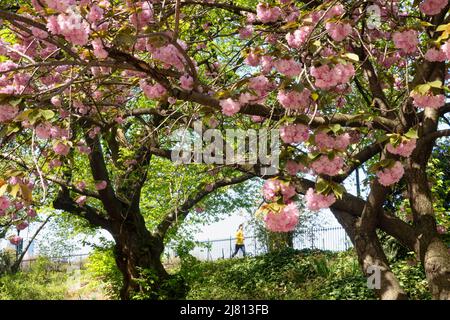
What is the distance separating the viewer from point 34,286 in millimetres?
14312

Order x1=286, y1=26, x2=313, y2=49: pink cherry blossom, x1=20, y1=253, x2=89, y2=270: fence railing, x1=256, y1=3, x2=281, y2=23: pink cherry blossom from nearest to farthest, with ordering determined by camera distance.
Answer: x1=286, y1=26, x2=313, y2=49: pink cherry blossom → x1=256, y1=3, x2=281, y2=23: pink cherry blossom → x1=20, y1=253, x2=89, y2=270: fence railing

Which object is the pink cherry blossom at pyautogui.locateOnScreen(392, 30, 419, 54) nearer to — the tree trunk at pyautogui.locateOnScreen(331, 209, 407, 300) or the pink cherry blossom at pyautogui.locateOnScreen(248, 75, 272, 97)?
the pink cherry blossom at pyautogui.locateOnScreen(248, 75, 272, 97)

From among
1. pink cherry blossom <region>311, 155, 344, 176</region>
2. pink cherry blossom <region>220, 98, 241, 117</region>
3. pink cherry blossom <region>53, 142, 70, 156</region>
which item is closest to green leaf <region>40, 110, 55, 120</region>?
pink cherry blossom <region>220, 98, 241, 117</region>

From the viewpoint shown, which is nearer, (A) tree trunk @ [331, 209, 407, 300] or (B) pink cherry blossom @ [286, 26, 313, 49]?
(B) pink cherry blossom @ [286, 26, 313, 49]

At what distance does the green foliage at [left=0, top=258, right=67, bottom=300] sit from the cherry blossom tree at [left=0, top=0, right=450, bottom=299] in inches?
289

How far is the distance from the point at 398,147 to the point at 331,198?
1.73 feet

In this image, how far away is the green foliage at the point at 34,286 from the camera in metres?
13.6

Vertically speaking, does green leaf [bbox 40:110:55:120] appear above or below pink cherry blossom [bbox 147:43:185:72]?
below

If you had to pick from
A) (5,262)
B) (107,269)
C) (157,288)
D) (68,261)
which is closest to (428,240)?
(157,288)

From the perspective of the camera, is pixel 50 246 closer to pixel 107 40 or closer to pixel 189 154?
pixel 189 154

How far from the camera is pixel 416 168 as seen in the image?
4.93m

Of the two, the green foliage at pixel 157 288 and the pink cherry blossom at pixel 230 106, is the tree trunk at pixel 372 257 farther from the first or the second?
the green foliage at pixel 157 288

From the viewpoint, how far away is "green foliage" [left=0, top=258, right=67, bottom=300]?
13555mm

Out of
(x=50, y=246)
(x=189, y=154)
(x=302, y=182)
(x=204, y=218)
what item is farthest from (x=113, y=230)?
(x=50, y=246)
